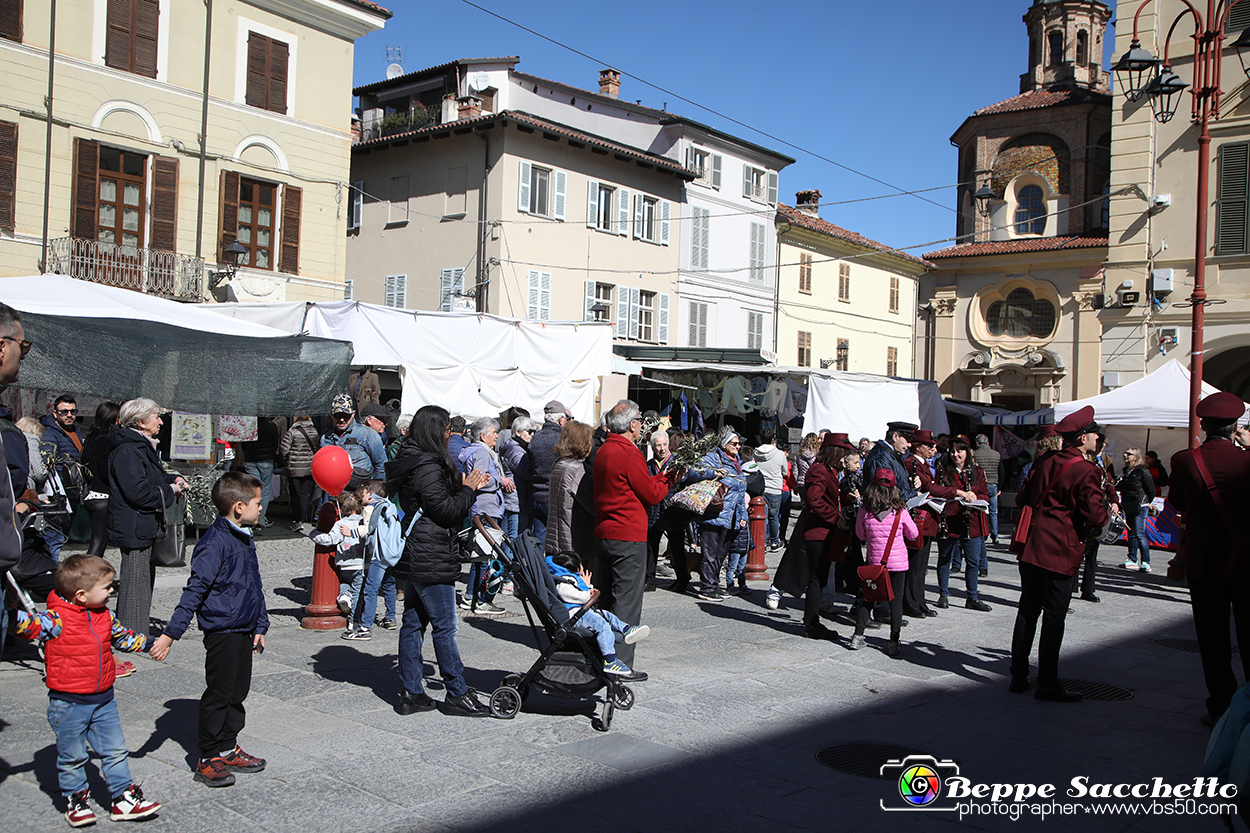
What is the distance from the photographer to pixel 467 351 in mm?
14789

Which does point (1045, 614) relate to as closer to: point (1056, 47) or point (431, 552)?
point (431, 552)

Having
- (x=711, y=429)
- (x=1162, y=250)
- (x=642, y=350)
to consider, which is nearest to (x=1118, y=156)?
(x=1162, y=250)

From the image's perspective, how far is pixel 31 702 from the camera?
5734mm

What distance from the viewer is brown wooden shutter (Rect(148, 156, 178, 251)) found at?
739 inches

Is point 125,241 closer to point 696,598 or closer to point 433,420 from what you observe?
point 696,598

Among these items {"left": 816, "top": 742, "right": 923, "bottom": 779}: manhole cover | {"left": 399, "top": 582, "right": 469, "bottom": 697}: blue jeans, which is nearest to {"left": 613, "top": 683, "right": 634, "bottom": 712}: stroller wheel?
{"left": 399, "top": 582, "right": 469, "bottom": 697}: blue jeans

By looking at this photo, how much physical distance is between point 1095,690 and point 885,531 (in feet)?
6.16

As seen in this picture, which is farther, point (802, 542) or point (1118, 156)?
point (1118, 156)

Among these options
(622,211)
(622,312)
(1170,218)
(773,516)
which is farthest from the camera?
(622,312)

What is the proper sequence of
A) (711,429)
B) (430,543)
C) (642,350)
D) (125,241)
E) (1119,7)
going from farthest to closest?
(642,350) < (711,429) < (1119,7) < (125,241) < (430,543)

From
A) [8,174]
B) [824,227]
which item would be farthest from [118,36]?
[824,227]

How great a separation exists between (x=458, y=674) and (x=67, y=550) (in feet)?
23.7

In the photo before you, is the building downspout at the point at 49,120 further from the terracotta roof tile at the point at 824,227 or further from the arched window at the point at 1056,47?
the arched window at the point at 1056,47

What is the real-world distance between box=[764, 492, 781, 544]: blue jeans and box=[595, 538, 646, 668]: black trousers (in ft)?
26.1
